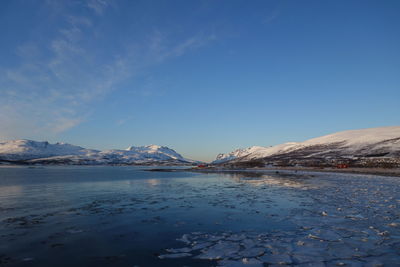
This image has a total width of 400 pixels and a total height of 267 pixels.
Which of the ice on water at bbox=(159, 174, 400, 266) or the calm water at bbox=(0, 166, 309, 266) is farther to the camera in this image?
the calm water at bbox=(0, 166, 309, 266)

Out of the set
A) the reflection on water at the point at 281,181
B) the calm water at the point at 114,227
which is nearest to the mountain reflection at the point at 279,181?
the reflection on water at the point at 281,181

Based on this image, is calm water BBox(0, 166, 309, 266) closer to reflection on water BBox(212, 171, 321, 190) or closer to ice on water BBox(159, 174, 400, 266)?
ice on water BBox(159, 174, 400, 266)

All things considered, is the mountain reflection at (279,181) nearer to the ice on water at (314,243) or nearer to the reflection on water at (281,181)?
the reflection on water at (281,181)

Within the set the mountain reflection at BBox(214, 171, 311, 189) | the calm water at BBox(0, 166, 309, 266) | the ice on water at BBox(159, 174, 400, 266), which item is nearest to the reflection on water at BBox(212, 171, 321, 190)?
the mountain reflection at BBox(214, 171, 311, 189)

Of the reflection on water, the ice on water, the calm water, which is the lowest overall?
the ice on water

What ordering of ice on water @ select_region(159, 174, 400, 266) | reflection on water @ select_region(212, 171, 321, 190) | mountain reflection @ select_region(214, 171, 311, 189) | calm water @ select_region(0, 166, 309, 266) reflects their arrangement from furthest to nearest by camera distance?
mountain reflection @ select_region(214, 171, 311, 189) → reflection on water @ select_region(212, 171, 321, 190) → calm water @ select_region(0, 166, 309, 266) → ice on water @ select_region(159, 174, 400, 266)

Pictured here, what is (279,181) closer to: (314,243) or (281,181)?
(281,181)

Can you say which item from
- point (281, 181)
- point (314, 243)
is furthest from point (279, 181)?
point (314, 243)

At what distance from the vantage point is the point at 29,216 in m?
16.2

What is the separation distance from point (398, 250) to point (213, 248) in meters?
7.20

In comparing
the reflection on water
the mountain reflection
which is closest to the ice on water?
the reflection on water

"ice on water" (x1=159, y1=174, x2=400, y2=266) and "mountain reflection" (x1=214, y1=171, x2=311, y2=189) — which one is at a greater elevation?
"mountain reflection" (x1=214, y1=171, x2=311, y2=189)

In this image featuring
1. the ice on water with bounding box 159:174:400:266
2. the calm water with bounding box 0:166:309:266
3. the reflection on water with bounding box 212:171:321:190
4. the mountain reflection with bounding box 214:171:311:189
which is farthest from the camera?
the mountain reflection with bounding box 214:171:311:189

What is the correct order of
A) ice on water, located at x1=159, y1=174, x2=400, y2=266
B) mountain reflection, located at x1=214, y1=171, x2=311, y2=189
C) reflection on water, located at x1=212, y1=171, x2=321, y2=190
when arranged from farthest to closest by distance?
mountain reflection, located at x1=214, y1=171, x2=311, y2=189 < reflection on water, located at x1=212, y1=171, x2=321, y2=190 < ice on water, located at x1=159, y1=174, x2=400, y2=266
